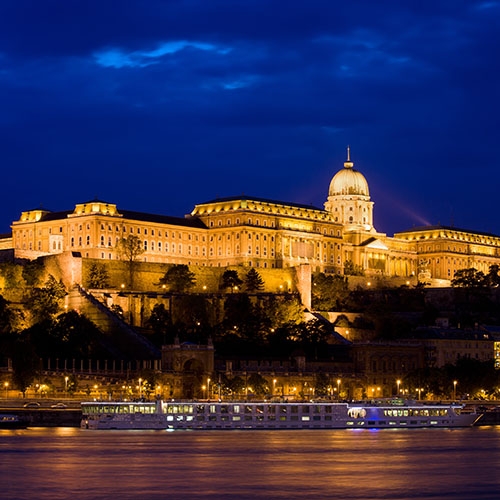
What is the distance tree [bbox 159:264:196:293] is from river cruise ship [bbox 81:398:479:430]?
169 feet

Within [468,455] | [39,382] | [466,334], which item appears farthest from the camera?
[466,334]

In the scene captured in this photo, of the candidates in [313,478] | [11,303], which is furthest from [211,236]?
[313,478]

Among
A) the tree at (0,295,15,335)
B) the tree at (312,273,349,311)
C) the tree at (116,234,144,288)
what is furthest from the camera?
the tree at (116,234,144,288)

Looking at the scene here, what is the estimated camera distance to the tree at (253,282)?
505 ft

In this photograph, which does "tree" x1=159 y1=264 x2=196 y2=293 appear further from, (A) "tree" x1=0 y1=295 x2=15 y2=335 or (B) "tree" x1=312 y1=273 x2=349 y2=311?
(A) "tree" x1=0 y1=295 x2=15 y2=335

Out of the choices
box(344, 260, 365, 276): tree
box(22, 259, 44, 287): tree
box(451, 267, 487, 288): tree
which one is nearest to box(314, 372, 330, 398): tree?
box(22, 259, 44, 287): tree

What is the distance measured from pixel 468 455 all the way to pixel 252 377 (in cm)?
4608

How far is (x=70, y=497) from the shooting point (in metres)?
55.3

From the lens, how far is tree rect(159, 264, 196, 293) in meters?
149

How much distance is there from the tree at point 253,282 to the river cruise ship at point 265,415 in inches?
2153

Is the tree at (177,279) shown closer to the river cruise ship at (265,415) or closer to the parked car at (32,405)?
the parked car at (32,405)

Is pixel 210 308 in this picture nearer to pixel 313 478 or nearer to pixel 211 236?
pixel 211 236

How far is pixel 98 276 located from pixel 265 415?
51.4m

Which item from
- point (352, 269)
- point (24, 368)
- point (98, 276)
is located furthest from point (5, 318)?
point (352, 269)
